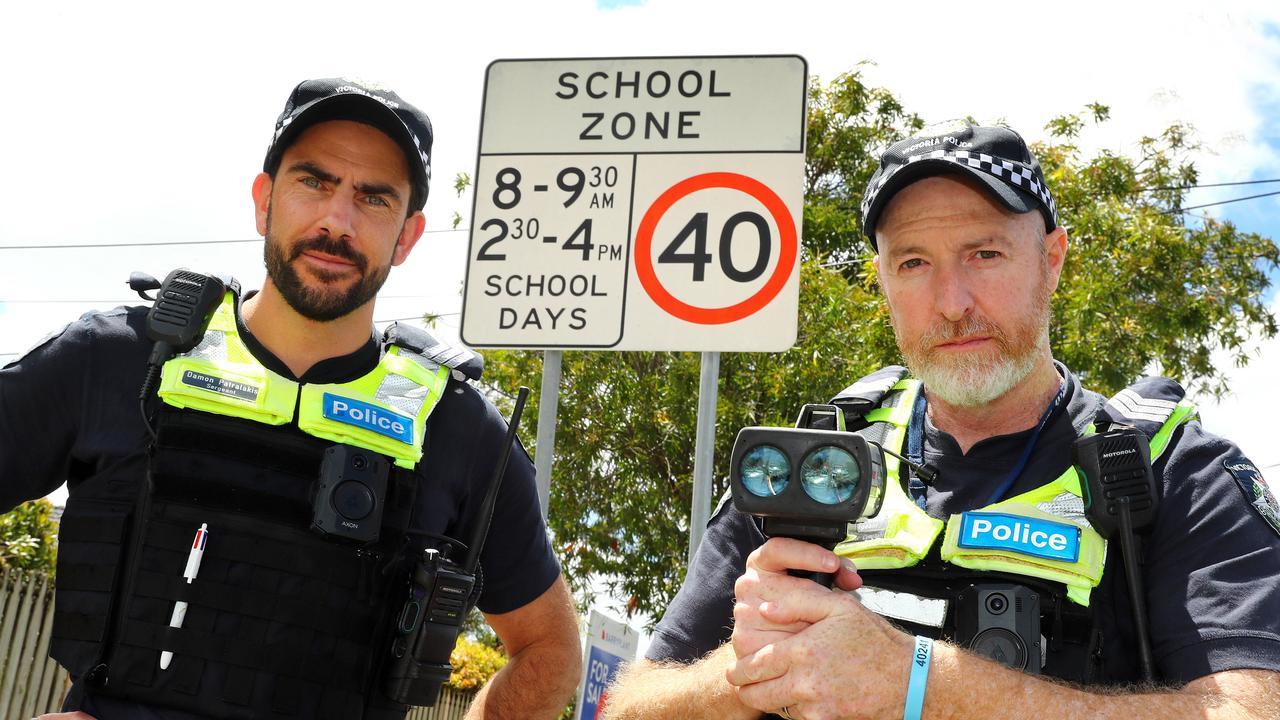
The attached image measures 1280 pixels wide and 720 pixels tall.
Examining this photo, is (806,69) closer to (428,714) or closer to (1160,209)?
(428,714)

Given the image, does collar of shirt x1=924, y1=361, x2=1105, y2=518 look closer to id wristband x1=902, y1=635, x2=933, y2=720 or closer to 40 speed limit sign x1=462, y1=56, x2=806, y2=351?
id wristband x1=902, y1=635, x2=933, y2=720

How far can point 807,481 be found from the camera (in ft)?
6.55

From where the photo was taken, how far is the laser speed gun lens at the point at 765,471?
2.01 m

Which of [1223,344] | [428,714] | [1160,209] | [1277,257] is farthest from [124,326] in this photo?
[1277,257]

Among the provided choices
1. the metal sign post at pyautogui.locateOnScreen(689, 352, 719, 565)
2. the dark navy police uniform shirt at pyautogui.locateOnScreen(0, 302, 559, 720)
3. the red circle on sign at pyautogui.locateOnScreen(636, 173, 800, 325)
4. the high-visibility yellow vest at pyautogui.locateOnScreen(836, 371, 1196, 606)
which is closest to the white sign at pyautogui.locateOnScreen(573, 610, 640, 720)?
the metal sign post at pyautogui.locateOnScreen(689, 352, 719, 565)

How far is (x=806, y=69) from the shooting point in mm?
4195

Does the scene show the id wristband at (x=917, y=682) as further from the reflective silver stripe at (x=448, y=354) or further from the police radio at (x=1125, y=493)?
the reflective silver stripe at (x=448, y=354)

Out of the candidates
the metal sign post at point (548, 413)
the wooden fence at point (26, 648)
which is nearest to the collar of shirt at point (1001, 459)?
the metal sign post at point (548, 413)

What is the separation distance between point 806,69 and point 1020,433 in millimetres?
2036

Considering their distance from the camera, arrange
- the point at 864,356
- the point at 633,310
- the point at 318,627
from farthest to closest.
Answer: the point at 864,356
the point at 633,310
the point at 318,627

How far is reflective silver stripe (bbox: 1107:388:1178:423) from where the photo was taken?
232cm

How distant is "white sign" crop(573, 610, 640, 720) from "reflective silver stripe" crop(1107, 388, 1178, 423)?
245 centimetres

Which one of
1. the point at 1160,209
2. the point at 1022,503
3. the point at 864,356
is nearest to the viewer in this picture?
the point at 1022,503

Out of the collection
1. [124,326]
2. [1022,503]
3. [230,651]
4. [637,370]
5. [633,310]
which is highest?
[637,370]
